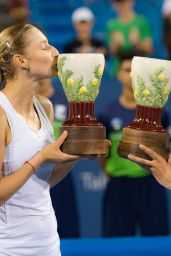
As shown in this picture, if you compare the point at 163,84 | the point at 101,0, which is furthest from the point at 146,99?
the point at 101,0

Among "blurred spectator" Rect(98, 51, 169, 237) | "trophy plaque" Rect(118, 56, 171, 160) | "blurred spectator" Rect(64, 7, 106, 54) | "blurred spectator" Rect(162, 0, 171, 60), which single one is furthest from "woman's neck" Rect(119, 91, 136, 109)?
"blurred spectator" Rect(162, 0, 171, 60)

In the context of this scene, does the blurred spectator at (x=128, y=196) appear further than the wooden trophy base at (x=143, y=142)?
Yes

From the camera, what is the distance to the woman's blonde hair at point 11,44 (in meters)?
3.14

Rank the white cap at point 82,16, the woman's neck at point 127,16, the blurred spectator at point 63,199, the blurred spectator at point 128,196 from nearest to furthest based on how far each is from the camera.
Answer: the blurred spectator at point 128,196 → the blurred spectator at point 63,199 → the white cap at point 82,16 → the woman's neck at point 127,16

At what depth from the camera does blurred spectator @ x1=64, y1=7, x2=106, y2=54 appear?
7473mm

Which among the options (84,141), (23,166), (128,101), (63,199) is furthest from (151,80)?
(63,199)

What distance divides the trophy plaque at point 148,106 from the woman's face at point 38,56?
339 millimetres

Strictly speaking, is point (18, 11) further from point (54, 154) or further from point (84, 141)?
point (54, 154)

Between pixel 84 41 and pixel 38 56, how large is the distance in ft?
14.5

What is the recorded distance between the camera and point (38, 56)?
124 inches

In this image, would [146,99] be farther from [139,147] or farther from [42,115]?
[42,115]

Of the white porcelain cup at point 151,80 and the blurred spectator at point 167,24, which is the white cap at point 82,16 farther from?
the white porcelain cup at point 151,80

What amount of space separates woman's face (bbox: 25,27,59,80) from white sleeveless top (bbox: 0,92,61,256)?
17 cm

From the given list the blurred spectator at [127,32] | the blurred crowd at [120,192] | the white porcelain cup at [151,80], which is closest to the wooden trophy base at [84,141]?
the white porcelain cup at [151,80]
